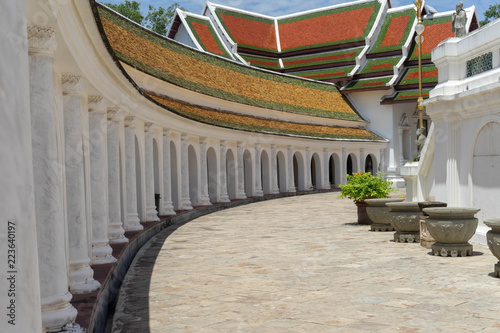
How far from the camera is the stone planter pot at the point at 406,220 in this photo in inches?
530


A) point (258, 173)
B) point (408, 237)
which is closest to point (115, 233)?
point (408, 237)

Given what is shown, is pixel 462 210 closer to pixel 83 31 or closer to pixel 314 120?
pixel 83 31

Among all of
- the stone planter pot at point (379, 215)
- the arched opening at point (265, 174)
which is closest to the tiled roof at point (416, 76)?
the arched opening at point (265, 174)

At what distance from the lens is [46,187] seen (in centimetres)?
586

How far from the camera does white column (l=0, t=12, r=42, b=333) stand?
119 inches

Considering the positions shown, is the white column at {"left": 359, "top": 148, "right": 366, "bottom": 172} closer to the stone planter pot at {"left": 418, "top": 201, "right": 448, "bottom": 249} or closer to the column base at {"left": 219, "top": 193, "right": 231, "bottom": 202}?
the column base at {"left": 219, "top": 193, "right": 231, "bottom": 202}

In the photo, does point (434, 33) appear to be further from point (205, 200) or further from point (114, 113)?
point (114, 113)

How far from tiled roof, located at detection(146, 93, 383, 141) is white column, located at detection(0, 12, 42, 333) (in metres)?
16.8

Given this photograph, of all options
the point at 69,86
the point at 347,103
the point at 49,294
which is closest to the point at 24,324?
the point at 49,294

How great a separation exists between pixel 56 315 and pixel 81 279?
7.02 feet

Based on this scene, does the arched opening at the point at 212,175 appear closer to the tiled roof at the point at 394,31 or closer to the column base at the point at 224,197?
the column base at the point at 224,197

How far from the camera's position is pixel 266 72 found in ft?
132

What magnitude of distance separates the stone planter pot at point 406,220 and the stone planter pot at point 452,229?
1930 millimetres

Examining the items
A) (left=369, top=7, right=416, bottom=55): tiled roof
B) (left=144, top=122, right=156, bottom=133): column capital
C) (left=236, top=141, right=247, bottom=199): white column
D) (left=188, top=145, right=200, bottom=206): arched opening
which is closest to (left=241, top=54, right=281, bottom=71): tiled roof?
(left=369, top=7, right=416, bottom=55): tiled roof
